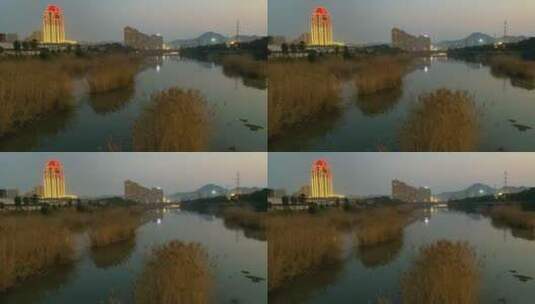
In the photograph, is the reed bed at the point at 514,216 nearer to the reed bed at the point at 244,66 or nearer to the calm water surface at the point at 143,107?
the calm water surface at the point at 143,107

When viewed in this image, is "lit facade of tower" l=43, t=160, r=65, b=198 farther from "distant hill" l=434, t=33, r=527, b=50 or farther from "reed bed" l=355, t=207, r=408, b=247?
"distant hill" l=434, t=33, r=527, b=50

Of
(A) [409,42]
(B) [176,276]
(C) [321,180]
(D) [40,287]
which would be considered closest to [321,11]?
(A) [409,42]

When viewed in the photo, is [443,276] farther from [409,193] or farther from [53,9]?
[53,9]

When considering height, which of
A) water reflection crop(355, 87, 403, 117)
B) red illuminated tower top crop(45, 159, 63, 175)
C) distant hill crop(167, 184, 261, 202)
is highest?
water reflection crop(355, 87, 403, 117)

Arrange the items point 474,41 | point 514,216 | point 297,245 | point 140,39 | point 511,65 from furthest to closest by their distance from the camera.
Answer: point 511,65 → point 514,216 → point 474,41 → point 140,39 → point 297,245

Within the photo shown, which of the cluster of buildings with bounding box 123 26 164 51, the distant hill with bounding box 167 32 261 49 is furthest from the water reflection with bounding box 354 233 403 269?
the cluster of buildings with bounding box 123 26 164 51

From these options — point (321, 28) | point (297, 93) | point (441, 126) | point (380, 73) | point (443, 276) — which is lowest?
point (443, 276)

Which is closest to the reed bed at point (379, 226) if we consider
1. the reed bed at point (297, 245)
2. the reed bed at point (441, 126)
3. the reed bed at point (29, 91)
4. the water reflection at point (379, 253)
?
the water reflection at point (379, 253)
